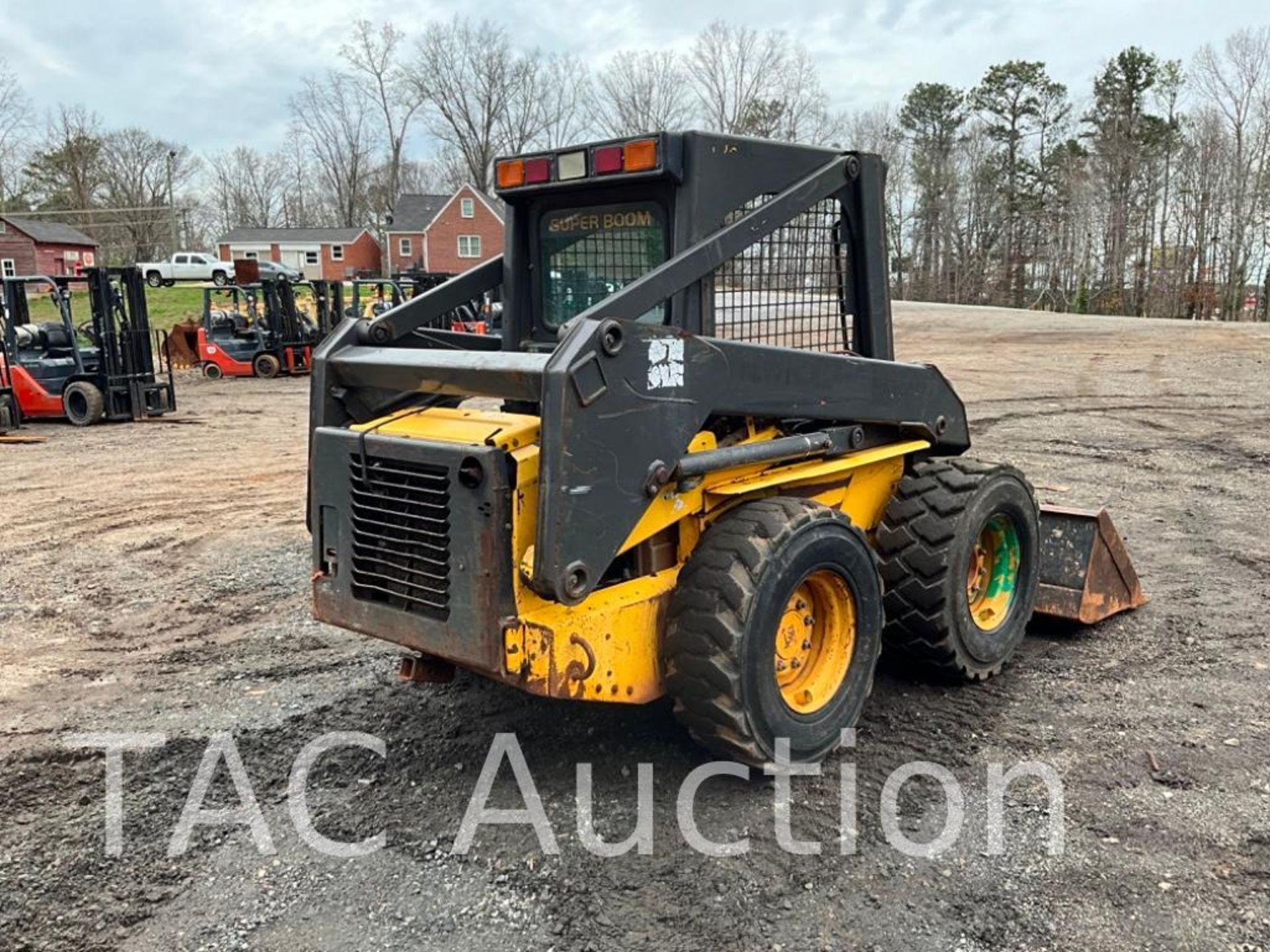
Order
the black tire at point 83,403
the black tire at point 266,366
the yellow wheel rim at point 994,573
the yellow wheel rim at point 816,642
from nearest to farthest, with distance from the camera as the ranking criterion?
the yellow wheel rim at point 816,642, the yellow wheel rim at point 994,573, the black tire at point 83,403, the black tire at point 266,366

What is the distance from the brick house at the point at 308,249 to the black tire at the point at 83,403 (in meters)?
47.5

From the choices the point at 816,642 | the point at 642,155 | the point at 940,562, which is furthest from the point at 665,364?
the point at 940,562

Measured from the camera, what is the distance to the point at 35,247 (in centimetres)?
5203

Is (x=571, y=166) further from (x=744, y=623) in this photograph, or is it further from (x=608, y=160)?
(x=744, y=623)

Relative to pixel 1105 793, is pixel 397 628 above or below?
above

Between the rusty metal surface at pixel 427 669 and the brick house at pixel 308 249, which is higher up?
the brick house at pixel 308 249

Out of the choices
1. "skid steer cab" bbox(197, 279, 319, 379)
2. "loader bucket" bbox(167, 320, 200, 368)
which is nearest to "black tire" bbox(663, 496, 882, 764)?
"skid steer cab" bbox(197, 279, 319, 379)

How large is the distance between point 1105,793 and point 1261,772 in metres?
0.62

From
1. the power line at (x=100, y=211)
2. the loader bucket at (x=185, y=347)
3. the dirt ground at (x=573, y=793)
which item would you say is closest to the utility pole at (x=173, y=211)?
the power line at (x=100, y=211)

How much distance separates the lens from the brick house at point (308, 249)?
201 feet

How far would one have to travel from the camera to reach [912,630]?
4.38 metres

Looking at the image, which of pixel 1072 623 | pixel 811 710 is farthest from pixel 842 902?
pixel 1072 623

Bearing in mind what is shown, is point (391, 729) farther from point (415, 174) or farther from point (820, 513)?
point (415, 174)

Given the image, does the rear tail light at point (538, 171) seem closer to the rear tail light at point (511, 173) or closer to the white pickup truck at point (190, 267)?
the rear tail light at point (511, 173)
